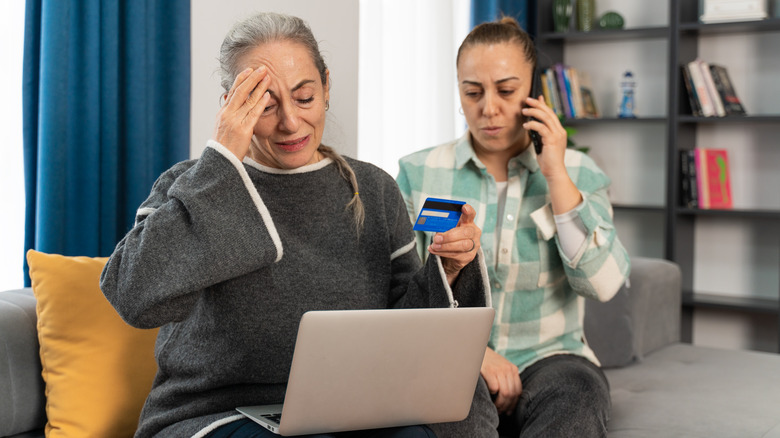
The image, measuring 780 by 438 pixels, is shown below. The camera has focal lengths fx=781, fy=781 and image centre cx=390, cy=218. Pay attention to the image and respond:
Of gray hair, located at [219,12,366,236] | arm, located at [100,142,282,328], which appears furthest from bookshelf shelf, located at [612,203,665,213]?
arm, located at [100,142,282,328]

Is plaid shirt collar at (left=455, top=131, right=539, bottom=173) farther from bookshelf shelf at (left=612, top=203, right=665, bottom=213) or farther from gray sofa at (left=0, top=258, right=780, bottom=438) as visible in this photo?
bookshelf shelf at (left=612, top=203, right=665, bottom=213)

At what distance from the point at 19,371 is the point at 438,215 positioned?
0.84 m

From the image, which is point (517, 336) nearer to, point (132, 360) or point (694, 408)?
point (694, 408)

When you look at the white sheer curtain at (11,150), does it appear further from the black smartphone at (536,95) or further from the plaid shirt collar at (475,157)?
the black smartphone at (536,95)

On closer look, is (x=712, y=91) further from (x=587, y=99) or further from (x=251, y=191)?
(x=251, y=191)

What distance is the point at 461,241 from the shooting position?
1.31 m

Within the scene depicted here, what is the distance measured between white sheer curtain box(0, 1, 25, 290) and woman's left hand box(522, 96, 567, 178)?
1171mm

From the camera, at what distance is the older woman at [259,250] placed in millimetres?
1169

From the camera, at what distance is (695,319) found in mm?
3734

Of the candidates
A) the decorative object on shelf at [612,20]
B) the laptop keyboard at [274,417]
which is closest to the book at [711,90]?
the decorative object on shelf at [612,20]

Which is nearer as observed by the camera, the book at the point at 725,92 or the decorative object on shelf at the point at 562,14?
the book at the point at 725,92

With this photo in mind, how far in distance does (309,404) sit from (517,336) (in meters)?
0.76

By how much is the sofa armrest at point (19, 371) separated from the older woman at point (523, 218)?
0.81m

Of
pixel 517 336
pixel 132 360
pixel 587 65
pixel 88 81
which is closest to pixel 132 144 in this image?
pixel 88 81
